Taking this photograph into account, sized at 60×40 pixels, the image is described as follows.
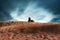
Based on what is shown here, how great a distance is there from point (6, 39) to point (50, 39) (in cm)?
420

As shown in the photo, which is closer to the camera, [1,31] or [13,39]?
[13,39]

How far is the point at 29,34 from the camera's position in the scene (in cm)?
1462

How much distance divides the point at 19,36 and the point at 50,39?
3.14m

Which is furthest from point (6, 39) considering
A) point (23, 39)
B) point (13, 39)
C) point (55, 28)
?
point (55, 28)

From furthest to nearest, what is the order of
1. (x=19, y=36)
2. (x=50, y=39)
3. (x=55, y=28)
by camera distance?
1. (x=55, y=28)
2. (x=19, y=36)
3. (x=50, y=39)

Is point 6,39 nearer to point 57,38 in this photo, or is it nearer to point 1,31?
point 1,31

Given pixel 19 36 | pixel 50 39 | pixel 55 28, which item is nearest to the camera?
pixel 50 39

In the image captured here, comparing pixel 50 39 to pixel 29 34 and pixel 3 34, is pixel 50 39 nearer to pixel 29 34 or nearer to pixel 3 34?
pixel 29 34

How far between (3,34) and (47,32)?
4597mm

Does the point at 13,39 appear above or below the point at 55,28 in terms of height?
below

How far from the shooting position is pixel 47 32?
14867mm

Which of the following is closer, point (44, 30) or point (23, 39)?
point (23, 39)

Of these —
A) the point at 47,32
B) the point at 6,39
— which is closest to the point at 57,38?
the point at 47,32

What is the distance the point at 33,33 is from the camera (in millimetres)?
14734
